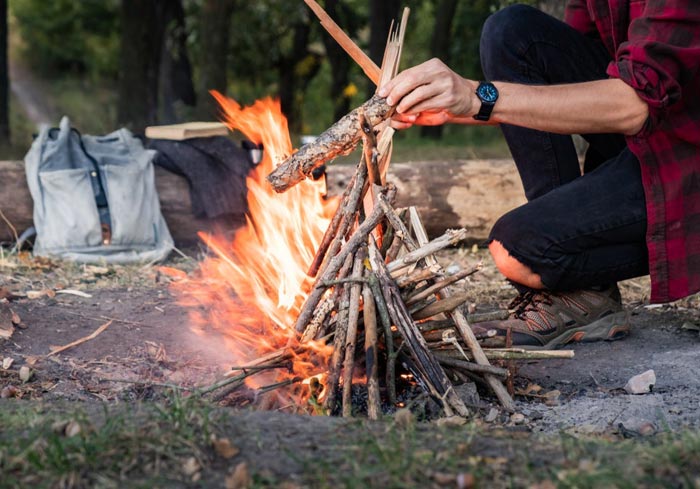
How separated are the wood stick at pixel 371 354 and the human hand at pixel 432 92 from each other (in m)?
0.60

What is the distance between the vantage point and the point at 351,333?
280cm

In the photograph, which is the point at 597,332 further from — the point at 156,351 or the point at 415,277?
the point at 156,351

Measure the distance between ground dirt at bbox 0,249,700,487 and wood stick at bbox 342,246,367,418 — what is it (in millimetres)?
377

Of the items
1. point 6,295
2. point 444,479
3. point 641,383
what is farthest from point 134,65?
point 444,479

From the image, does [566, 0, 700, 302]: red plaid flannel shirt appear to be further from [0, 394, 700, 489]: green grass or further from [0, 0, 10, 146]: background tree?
[0, 0, 10, 146]: background tree

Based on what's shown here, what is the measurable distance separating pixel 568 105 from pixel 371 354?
1.02 m

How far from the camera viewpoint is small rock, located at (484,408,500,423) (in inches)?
108

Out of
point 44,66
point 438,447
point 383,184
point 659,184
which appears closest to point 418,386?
point 383,184

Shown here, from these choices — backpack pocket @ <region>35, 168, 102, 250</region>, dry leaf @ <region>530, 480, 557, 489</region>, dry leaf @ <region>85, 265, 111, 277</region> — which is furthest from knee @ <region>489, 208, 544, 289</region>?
backpack pocket @ <region>35, 168, 102, 250</region>

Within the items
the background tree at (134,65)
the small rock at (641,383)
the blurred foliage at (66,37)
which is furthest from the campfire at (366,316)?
the blurred foliage at (66,37)

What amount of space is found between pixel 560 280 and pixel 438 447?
61.5 inches

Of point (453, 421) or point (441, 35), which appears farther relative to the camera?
point (441, 35)

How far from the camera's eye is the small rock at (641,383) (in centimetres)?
301

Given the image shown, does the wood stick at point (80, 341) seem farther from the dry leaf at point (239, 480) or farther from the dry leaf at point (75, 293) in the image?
the dry leaf at point (239, 480)
